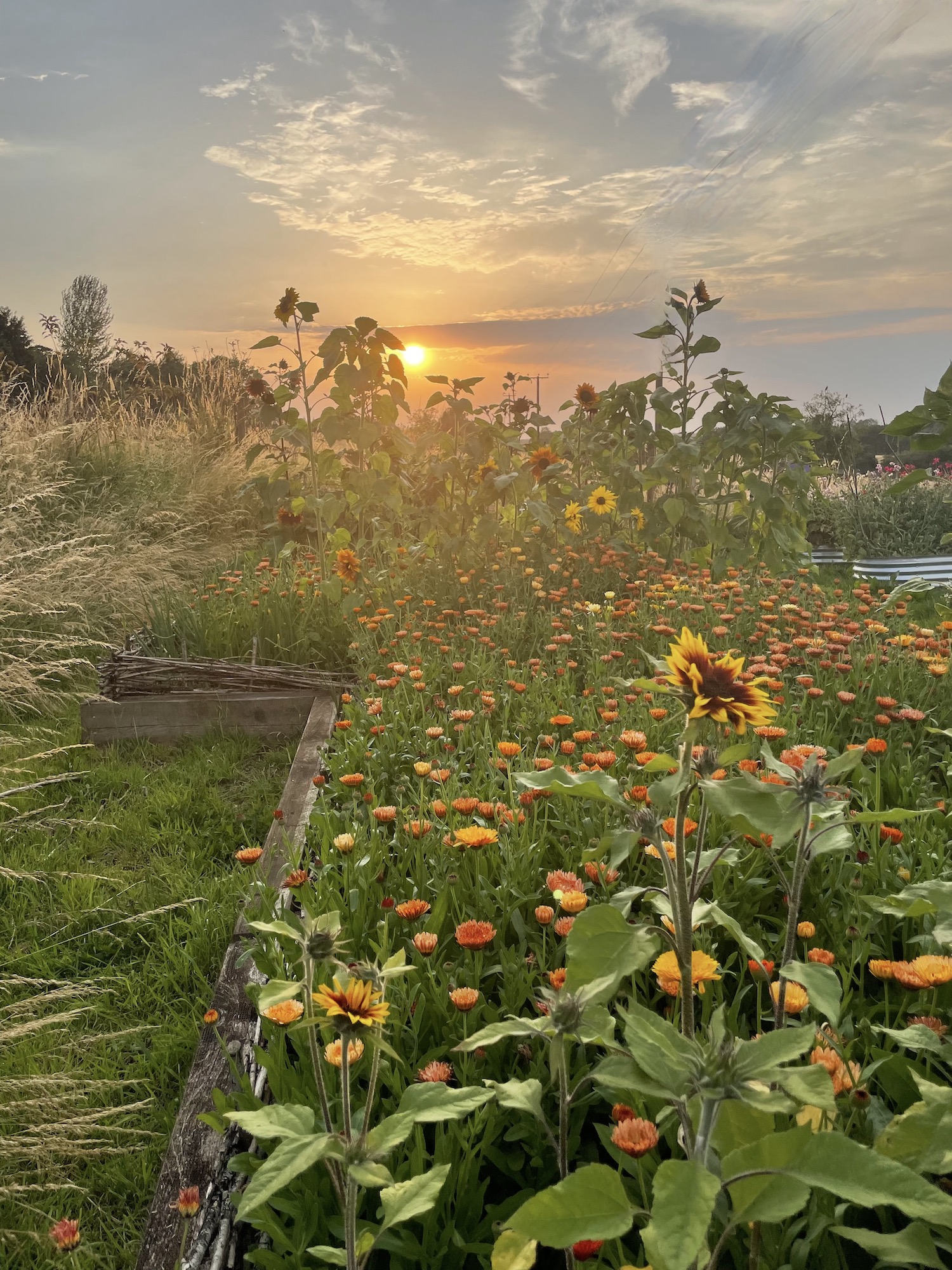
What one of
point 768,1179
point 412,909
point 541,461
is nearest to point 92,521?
point 541,461

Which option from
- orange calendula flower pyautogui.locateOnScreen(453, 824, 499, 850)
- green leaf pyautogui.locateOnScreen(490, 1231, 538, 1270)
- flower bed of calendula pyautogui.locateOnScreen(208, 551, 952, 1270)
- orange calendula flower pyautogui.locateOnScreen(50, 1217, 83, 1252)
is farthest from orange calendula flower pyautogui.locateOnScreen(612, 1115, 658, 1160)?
orange calendula flower pyautogui.locateOnScreen(50, 1217, 83, 1252)

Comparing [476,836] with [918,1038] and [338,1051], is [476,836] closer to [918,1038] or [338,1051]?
[338,1051]

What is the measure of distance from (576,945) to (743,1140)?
0.20m

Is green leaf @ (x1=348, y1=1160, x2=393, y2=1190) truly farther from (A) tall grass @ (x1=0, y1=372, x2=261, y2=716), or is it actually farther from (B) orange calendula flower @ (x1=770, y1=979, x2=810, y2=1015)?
(A) tall grass @ (x1=0, y1=372, x2=261, y2=716)

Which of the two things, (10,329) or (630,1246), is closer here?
(630,1246)

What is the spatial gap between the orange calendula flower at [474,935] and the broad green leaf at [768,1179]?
568 millimetres

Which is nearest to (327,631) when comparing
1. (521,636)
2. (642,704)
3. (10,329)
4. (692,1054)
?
(521,636)

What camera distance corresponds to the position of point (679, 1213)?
606 millimetres

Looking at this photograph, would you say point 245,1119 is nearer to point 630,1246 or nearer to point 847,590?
point 630,1246

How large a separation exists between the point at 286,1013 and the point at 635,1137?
496 mm

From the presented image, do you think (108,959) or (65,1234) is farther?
(108,959)

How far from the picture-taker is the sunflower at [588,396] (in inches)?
193

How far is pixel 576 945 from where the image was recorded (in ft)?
2.56

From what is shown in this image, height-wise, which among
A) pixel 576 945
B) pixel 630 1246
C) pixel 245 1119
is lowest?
pixel 630 1246
